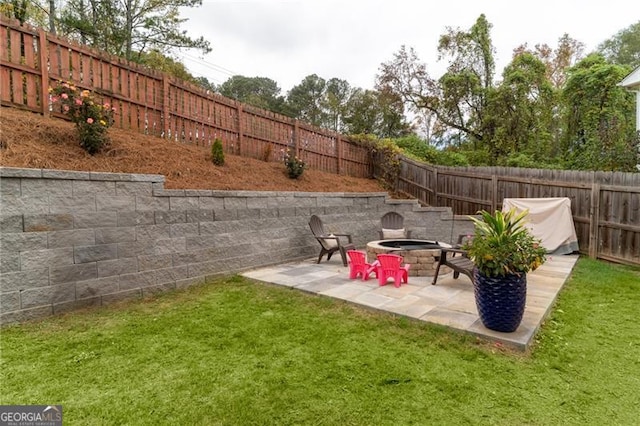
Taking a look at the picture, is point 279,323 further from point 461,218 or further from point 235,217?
point 461,218

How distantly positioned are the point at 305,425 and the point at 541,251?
95.9 inches

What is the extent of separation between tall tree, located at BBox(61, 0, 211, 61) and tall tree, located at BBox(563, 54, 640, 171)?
14.6m

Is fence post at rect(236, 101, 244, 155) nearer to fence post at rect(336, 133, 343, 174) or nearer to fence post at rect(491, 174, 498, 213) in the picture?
fence post at rect(336, 133, 343, 174)

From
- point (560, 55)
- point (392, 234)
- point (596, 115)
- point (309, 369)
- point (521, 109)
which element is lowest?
point (309, 369)

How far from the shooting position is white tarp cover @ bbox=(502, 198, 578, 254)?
655 cm

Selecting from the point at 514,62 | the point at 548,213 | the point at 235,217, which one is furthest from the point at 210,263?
the point at 514,62

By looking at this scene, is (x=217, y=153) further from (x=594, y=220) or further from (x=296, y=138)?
(x=594, y=220)

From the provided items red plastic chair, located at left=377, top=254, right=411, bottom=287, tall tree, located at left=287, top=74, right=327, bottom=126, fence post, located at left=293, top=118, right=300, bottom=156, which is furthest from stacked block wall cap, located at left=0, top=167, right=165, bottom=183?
tall tree, located at left=287, top=74, right=327, bottom=126

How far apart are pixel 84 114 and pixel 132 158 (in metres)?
0.73

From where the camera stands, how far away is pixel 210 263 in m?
4.62

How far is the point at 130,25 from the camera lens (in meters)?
12.6

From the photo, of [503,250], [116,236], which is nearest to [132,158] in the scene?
[116,236]

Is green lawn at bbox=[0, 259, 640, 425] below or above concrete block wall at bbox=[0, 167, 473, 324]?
below

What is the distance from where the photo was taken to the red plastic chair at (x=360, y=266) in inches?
184
